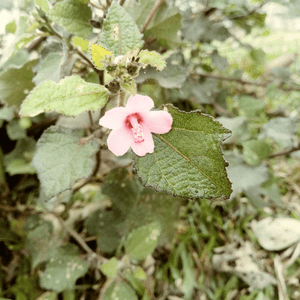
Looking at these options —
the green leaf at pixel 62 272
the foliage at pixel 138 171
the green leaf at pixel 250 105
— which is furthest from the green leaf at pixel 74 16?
the green leaf at pixel 250 105

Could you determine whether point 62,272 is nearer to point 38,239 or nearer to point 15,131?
point 38,239

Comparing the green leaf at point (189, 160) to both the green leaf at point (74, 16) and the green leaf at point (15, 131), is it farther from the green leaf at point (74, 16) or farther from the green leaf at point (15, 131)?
the green leaf at point (15, 131)

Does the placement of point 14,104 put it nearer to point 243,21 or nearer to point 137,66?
point 137,66

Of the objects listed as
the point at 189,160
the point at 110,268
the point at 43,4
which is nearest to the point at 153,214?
the point at 110,268

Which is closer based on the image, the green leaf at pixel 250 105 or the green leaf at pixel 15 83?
the green leaf at pixel 15 83

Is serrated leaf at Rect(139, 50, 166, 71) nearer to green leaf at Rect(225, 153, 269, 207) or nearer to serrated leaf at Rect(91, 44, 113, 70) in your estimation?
serrated leaf at Rect(91, 44, 113, 70)

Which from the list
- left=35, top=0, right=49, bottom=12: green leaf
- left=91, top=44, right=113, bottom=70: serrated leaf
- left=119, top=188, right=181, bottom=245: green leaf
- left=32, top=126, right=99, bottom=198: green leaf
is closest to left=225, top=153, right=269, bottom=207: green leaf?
left=119, top=188, right=181, bottom=245: green leaf

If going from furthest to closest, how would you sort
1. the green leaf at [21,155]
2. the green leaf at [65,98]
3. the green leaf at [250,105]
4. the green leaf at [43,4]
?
the green leaf at [250,105] < the green leaf at [21,155] < the green leaf at [43,4] < the green leaf at [65,98]
